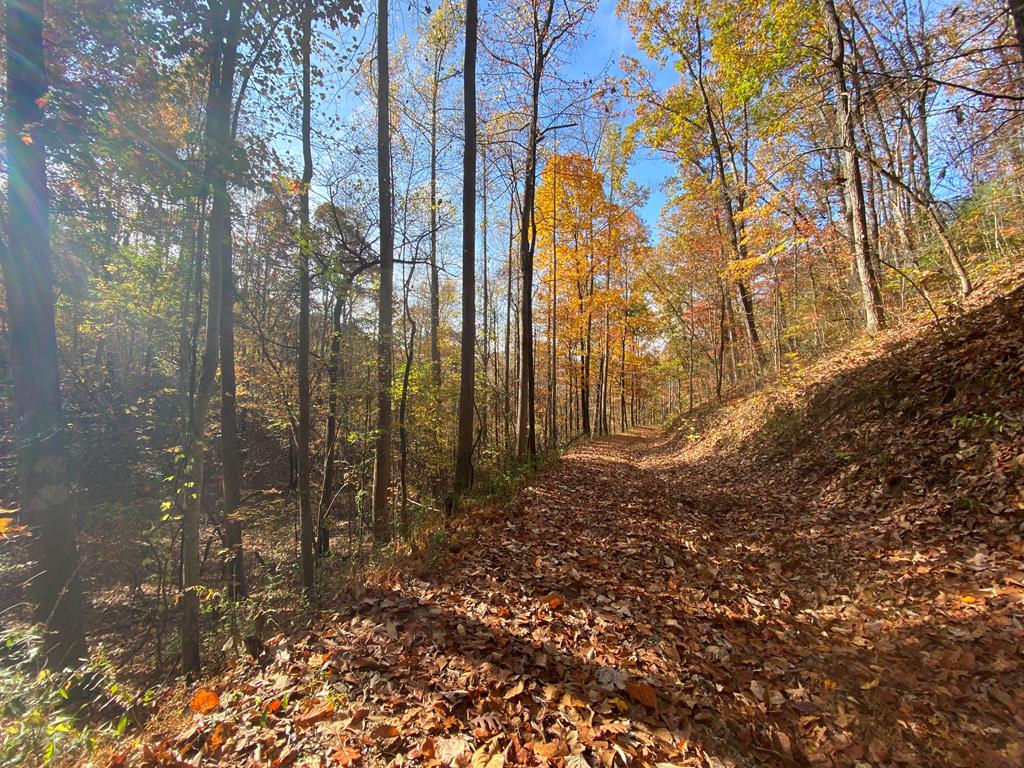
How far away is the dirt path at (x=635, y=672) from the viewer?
2.25 m

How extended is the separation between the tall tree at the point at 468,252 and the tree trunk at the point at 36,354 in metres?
4.89

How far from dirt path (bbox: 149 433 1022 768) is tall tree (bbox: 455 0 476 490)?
2.55 m

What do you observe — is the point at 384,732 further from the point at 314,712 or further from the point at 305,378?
the point at 305,378

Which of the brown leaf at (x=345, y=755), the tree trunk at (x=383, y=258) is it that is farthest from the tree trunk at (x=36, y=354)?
the brown leaf at (x=345, y=755)

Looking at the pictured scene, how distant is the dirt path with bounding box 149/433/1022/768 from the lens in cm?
225

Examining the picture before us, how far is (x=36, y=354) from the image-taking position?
4.73m

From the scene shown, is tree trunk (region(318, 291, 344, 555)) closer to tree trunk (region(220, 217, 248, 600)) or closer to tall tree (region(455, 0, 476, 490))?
tree trunk (region(220, 217, 248, 600))

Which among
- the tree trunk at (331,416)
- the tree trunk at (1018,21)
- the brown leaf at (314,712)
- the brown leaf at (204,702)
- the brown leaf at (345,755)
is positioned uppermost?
the tree trunk at (1018,21)

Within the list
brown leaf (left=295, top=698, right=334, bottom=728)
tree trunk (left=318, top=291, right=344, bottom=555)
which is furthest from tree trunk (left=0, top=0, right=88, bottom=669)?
tree trunk (left=318, top=291, right=344, bottom=555)

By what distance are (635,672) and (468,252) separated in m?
6.22

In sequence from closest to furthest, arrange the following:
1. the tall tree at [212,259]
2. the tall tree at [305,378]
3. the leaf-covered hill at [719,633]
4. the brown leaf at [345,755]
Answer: the brown leaf at [345,755]
the leaf-covered hill at [719,633]
the tall tree at [212,259]
the tall tree at [305,378]

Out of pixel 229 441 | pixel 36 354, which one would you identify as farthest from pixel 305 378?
pixel 36 354

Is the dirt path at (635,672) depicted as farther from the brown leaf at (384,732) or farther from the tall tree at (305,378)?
the tall tree at (305,378)

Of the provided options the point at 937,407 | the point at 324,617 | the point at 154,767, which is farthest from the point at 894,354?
the point at 154,767
